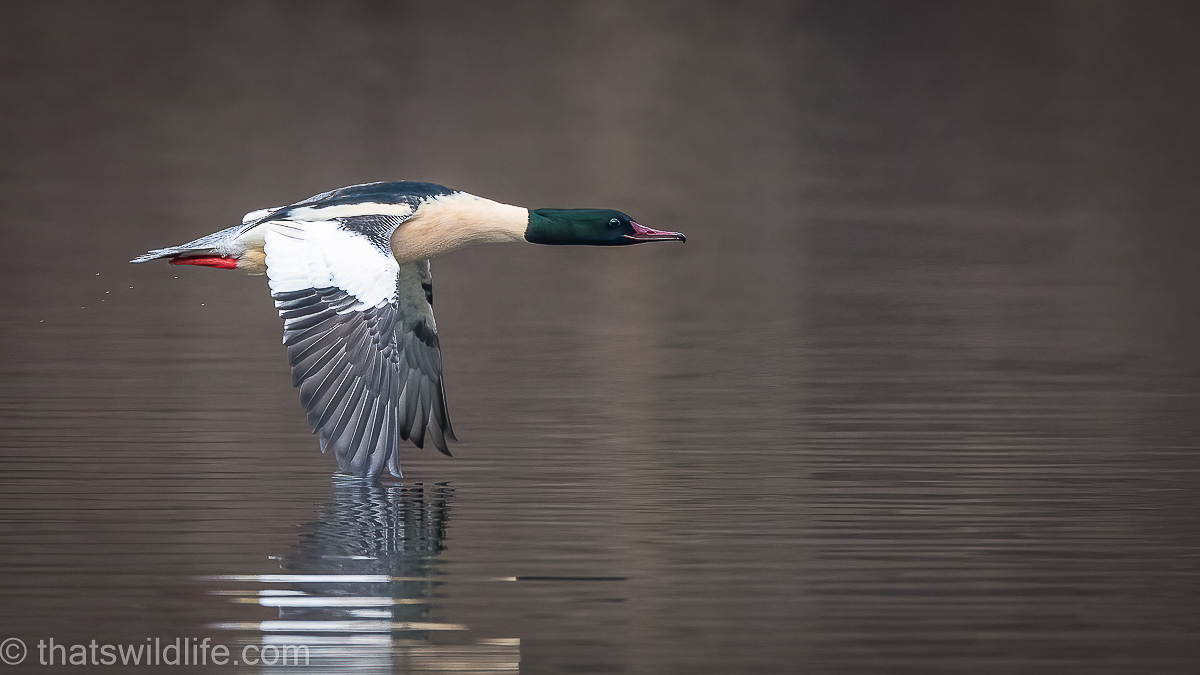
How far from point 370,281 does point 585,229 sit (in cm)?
239

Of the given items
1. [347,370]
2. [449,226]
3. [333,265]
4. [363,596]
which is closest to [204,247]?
[449,226]

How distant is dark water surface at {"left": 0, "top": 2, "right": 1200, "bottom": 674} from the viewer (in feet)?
25.8

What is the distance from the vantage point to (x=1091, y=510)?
9703 mm

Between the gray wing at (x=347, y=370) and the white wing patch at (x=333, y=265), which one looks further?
the white wing patch at (x=333, y=265)

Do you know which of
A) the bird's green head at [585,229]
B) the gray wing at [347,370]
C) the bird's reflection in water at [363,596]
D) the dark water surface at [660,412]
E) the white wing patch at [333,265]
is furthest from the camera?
the bird's green head at [585,229]

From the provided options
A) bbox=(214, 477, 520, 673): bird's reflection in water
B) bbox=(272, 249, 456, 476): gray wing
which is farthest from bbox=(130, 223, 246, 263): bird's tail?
bbox=(214, 477, 520, 673): bird's reflection in water

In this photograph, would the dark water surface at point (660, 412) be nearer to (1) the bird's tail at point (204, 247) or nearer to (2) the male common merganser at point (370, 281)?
(2) the male common merganser at point (370, 281)

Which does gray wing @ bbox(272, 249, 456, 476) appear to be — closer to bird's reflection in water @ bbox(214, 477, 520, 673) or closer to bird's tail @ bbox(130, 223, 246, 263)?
bird's reflection in water @ bbox(214, 477, 520, 673)

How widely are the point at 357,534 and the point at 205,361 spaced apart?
5.57 metres

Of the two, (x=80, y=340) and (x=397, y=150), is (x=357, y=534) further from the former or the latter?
→ (x=397, y=150)

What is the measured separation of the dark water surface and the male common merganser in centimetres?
33

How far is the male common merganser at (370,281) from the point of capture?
10.0 metres

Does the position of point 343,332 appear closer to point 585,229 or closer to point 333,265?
point 333,265

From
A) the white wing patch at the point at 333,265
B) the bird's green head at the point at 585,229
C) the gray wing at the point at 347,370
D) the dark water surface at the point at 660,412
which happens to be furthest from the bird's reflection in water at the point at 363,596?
the bird's green head at the point at 585,229
